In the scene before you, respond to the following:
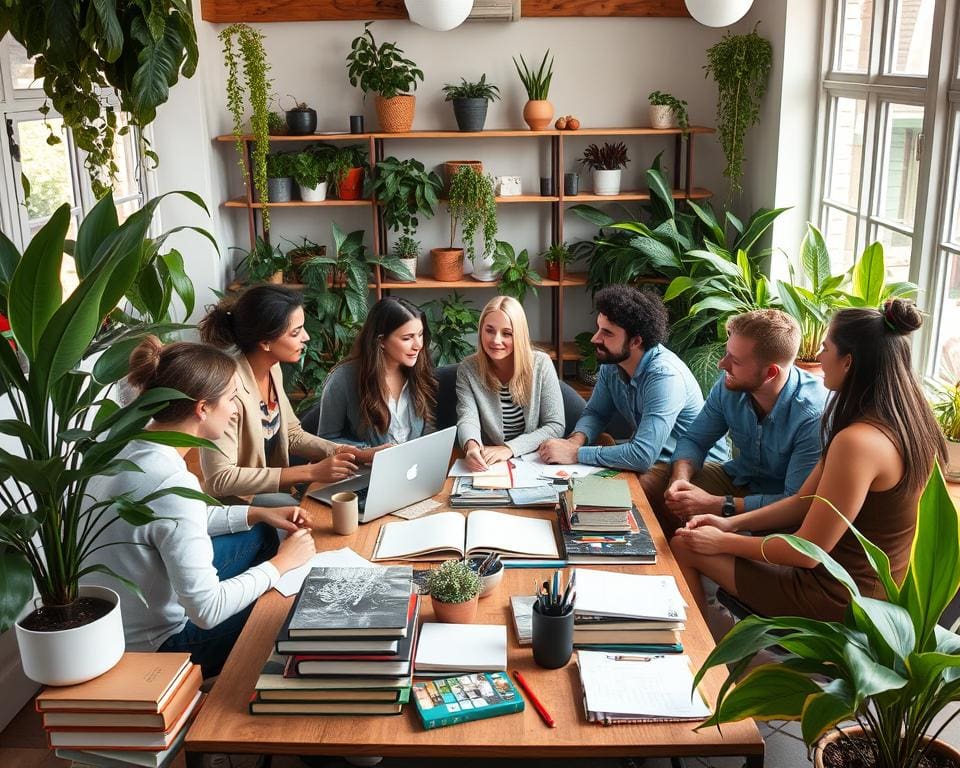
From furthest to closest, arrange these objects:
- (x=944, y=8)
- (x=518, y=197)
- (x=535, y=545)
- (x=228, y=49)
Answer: (x=518, y=197), (x=228, y=49), (x=944, y=8), (x=535, y=545)

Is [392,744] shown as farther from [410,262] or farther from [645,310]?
[410,262]

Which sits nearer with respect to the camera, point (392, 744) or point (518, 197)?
point (392, 744)

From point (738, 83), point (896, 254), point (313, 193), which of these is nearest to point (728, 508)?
point (896, 254)

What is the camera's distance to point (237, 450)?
10.0 ft

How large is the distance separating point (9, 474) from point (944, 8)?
130 inches

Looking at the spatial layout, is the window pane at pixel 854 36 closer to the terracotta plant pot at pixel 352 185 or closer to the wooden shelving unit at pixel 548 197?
the wooden shelving unit at pixel 548 197

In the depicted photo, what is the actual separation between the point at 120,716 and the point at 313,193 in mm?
3930

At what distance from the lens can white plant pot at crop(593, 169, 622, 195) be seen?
530 cm

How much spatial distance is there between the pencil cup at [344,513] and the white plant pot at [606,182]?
330cm

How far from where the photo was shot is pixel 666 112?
5246 millimetres

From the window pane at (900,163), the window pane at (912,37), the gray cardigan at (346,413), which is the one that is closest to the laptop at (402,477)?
the gray cardigan at (346,413)

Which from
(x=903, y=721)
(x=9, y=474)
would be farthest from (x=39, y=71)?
(x=903, y=721)

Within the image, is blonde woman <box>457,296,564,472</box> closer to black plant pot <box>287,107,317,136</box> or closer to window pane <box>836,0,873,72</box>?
window pane <box>836,0,873,72</box>

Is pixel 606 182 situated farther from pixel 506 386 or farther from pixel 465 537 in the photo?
pixel 465 537
